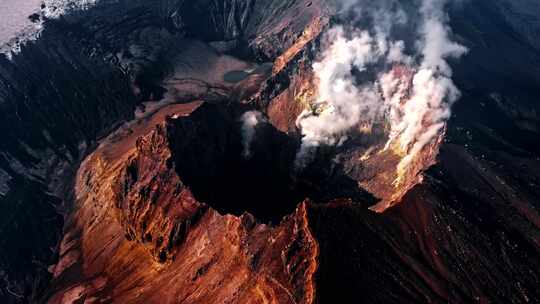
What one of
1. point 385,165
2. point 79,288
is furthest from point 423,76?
point 79,288

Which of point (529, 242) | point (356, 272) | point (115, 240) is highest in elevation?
point (356, 272)

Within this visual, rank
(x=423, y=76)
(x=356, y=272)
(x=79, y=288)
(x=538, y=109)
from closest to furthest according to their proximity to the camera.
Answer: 1. (x=356, y=272)
2. (x=79, y=288)
3. (x=423, y=76)
4. (x=538, y=109)

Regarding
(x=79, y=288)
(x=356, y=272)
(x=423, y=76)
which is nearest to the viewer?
(x=356, y=272)

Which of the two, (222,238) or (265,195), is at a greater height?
(222,238)

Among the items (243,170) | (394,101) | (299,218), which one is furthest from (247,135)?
(299,218)

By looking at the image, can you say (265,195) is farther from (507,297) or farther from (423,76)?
(507,297)

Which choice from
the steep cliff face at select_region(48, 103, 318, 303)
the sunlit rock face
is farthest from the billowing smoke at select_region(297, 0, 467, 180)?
the steep cliff face at select_region(48, 103, 318, 303)

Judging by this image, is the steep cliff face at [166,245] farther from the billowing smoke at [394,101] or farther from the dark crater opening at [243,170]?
the billowing smoke at [394,101]

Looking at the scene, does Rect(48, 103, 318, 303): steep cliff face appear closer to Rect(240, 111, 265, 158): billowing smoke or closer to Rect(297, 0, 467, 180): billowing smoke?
Rect(240, 111, 265, 158): billowing smoke
